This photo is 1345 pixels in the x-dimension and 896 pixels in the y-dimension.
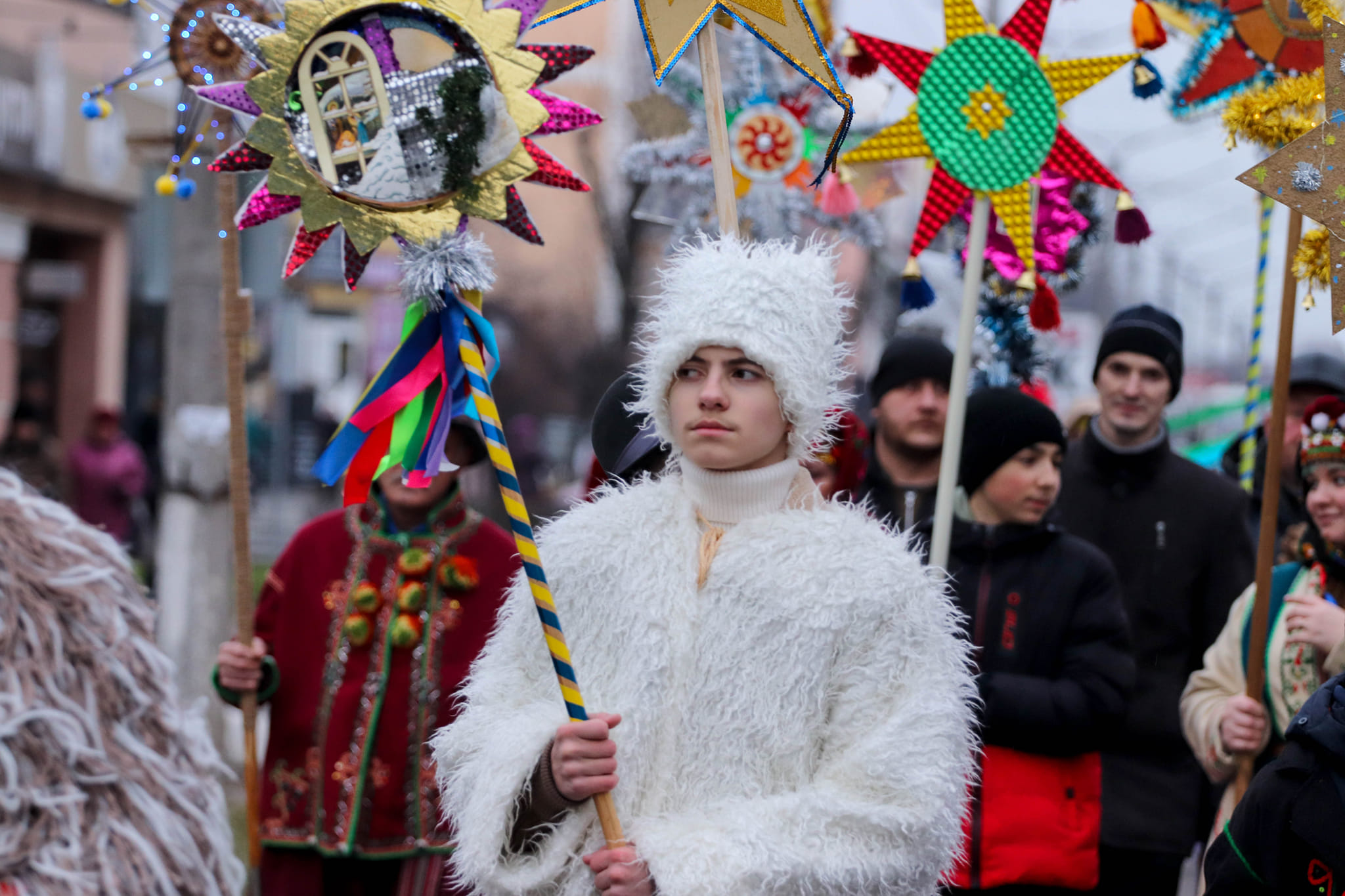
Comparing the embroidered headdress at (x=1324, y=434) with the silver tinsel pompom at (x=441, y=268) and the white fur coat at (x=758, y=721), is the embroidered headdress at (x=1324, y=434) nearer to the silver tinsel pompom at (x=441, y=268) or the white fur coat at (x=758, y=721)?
the white fur coat at (x=758, y=721)

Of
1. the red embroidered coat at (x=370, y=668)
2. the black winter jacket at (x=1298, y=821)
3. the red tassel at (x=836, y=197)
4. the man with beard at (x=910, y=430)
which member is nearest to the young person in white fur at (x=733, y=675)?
the black winter jacket at (x=1298, y=821)

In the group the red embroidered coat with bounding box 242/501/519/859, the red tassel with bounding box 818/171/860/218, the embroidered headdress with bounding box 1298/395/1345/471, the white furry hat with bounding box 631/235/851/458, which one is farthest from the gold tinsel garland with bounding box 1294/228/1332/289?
the red tassel with bounding box 818/171/860/218

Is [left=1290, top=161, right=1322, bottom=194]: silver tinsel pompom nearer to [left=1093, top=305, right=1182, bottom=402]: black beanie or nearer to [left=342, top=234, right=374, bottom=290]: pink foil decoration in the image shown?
[left=342, top=234, right=374, bottom=290]: pink foil decoration

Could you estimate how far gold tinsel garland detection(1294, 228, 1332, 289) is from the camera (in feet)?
8.86

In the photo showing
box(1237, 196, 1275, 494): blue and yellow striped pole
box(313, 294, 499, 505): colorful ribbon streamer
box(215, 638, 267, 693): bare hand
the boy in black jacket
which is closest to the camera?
box(313, 294, 499, 505): colorful ribbon streamer

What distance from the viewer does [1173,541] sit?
4.19 m

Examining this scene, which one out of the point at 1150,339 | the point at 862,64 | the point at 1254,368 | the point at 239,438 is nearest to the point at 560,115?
the point at 862,64

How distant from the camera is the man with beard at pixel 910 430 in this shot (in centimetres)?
436

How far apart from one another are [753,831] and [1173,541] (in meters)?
2.20

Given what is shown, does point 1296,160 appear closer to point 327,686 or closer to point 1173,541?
point 1173,541

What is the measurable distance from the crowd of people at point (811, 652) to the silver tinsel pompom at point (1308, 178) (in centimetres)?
82

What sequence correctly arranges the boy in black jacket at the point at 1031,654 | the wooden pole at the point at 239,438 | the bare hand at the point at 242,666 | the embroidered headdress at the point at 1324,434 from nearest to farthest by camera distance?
the embroidered headdress at the point at 1324,434
the boy in black jacket at the point at 1031,654
the wooden pole at the point at 239,438
the bare hand at the point at 242,666

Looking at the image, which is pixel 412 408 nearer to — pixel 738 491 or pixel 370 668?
pixel 738 491

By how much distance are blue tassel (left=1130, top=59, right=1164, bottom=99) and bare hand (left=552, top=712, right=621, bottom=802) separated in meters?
2.33
